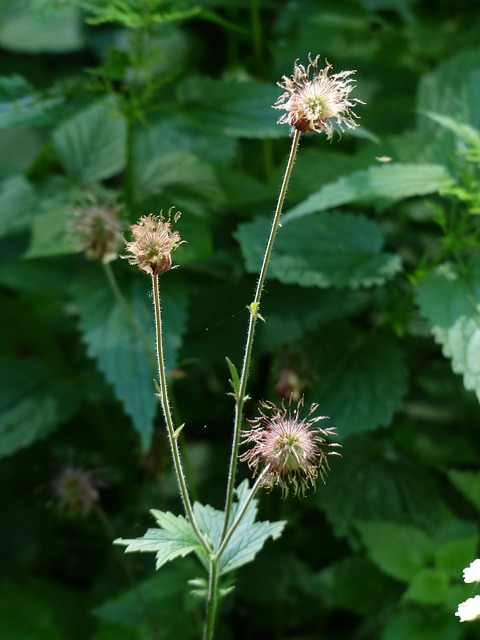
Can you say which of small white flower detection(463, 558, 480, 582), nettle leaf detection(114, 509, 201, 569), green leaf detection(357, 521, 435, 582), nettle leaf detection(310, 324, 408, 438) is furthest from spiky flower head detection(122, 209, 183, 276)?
green leaf detection(357, 521, 435, 582)

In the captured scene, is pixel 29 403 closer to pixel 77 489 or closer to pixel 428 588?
pixel 77 489

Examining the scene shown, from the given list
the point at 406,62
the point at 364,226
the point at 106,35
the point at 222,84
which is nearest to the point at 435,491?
the point at 364,226

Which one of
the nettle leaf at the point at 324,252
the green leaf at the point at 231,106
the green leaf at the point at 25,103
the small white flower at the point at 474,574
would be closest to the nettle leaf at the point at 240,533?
the small white flower at the point at 474,574

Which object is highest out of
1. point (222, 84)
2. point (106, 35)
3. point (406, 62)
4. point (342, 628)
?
point (106, 35)

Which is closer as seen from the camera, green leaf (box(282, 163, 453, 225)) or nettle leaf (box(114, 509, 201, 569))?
nettle leaf (box(114, 509, 201, 569))

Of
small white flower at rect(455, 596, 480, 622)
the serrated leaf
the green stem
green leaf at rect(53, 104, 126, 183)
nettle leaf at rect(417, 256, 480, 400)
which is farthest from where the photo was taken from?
green leaf at rect(53, 104, 126, 183)

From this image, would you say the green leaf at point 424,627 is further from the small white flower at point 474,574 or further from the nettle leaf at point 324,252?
the small white flower at point 474,574

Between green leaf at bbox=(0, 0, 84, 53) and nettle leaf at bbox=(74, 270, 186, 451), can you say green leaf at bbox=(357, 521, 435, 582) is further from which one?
green leaf at bbox=(0, 0, 84, 53)

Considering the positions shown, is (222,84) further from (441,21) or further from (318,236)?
(441,21)
